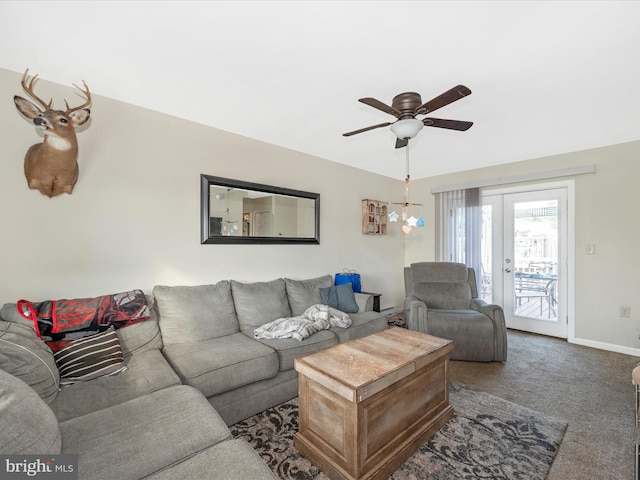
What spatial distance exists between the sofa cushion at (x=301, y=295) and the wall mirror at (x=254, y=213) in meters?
0.57

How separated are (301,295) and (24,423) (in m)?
2.33

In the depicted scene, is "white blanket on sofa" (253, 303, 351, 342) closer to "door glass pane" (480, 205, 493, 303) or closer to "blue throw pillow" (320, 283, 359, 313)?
"blue throw pillow" (320, 283, 359, 313)

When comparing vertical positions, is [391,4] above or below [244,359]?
above

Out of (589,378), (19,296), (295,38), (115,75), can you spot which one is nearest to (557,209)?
(589,378)

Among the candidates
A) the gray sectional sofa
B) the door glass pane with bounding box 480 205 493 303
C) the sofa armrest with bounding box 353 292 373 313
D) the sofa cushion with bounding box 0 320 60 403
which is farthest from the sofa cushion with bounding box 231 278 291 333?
the door glass pane with bounding box 480 205 493 303

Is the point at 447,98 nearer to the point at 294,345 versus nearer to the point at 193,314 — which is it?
the point at 294,345

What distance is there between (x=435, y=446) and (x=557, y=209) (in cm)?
361

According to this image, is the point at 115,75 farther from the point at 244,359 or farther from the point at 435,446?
the point at 435,446

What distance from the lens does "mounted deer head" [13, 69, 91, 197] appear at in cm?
195

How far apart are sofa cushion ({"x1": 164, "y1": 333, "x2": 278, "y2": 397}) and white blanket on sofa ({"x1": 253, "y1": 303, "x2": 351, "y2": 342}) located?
0.66 ft

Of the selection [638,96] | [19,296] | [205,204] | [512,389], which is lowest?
[512,389]

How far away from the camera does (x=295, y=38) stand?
5.51ft

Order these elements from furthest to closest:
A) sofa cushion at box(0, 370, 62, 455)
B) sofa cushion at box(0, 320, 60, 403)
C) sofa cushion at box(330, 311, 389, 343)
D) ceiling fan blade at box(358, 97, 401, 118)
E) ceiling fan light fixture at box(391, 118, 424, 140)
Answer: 1. sofa cushion at box(330, 311, 389, 343)
2. ceiling fan light fixture at box(391, 118, 424, 140)
3. ceiling fan blade at box(358, 97, 401, 118)
4. sofa cushion at box(0, 320, 60, 403)
5. sofa cushion at box(0, 370, 62, 455)

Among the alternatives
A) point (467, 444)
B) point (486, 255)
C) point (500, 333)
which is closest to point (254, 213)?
point (467, 444)
